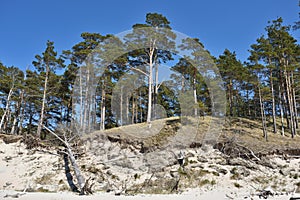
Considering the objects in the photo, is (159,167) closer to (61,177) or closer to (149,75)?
(61,177)

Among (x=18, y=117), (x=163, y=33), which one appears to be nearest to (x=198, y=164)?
(x=163, y=33)

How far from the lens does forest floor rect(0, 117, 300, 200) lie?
998 centimetres

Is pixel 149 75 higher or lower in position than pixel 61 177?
higher

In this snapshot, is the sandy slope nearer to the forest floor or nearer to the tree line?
the forest floor

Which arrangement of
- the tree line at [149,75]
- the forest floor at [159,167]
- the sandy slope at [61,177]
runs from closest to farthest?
the sandy slope at [61,177] → the forest floor at [159,167] → the tree line at [149,75]

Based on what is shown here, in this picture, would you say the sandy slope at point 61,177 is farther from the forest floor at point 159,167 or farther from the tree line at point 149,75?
the tree line at point 149,75

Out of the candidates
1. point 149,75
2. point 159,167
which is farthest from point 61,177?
point 149,75

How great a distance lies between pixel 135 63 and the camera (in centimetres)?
2142

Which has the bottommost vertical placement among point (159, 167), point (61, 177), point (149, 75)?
point (61, 177)

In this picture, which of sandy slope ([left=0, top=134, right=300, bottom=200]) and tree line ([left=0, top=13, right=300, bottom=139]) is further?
tree line ([left=0, top=13, right=300, bottom=139])

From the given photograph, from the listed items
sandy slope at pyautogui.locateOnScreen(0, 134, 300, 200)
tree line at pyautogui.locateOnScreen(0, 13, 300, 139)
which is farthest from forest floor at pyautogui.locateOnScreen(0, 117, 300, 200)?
tree line at pyautogui.locateOnScreen(0, 13, 300, 139)

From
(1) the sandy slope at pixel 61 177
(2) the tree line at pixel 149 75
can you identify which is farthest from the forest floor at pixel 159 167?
(2) the tree line at pixel 149 75

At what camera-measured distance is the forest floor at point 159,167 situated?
32.7 ft

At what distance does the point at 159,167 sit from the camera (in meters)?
12.7
